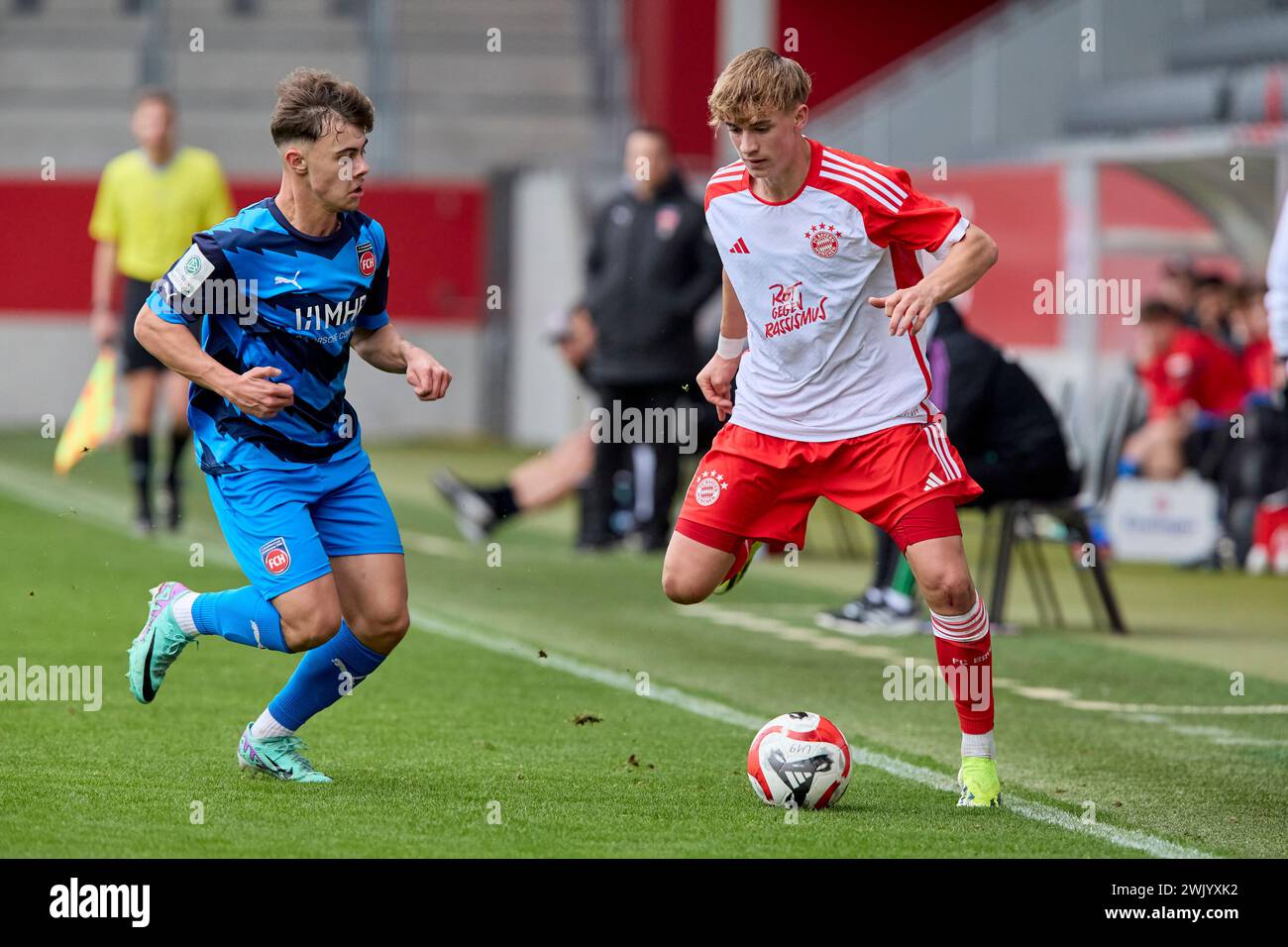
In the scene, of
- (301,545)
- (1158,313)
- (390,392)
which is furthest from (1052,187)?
(301,545)

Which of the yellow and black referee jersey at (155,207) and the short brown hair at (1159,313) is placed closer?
the yellow and black referee jersey at (155,207)

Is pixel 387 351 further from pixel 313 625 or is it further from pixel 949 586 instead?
pixel 949 586

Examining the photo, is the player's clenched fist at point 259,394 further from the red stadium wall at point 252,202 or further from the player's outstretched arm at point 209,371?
the red stadium wall at point 252,202

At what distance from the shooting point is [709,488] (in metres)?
6.43

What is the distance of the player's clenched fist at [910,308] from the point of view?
5.78 m

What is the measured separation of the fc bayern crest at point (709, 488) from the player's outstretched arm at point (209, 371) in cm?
123

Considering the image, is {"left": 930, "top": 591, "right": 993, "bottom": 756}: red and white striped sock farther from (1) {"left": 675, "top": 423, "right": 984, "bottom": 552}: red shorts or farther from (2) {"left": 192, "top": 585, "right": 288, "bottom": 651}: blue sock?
(2) {"left": 192, "top": 585, "right": 288, "bottom": 651}: blue sock

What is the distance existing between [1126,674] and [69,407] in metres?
17.6

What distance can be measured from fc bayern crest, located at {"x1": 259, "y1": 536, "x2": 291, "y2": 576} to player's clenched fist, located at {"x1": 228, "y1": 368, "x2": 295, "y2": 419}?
1.21 feet

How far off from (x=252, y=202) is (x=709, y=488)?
63.3 ft

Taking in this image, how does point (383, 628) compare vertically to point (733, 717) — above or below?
above

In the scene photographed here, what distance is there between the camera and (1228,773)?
6965 millimetres

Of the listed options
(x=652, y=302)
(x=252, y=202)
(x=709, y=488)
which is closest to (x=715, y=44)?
(x=252, y=202)

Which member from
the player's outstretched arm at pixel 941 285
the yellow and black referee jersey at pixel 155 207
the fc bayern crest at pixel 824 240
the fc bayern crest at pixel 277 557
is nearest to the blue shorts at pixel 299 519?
the fc bayern crest at pixel 277 557
